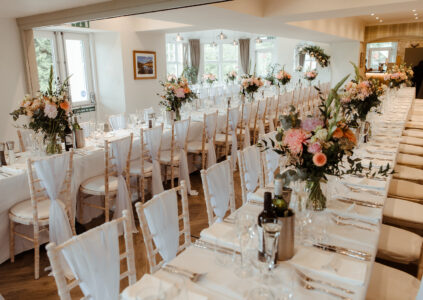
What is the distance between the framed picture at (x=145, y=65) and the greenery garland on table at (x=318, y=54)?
6.69 m

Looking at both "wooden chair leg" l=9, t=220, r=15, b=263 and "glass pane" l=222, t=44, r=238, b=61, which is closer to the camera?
"wooden chair leg" l=9, t=220, r=15, b=263

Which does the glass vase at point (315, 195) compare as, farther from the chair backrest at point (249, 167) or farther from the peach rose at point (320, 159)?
the chair backrest at point (249, 167)

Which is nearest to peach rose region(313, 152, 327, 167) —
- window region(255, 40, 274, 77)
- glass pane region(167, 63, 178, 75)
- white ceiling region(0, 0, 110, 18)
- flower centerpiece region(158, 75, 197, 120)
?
flower centerpiece region(158, 75, 197, 120)

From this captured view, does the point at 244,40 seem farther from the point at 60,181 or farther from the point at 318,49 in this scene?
the point at 60,181

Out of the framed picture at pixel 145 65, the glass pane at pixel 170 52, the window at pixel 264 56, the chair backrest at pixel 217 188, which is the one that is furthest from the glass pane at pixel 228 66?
the chair backrest at pixel 217 188

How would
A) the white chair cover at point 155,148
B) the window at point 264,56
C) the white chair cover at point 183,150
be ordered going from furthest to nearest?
the window at point 264,56
the white chair cover at point 183,150
the white chair cover at point 155,148

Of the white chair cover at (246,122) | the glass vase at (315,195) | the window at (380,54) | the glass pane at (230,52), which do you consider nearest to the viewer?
the glass vase at (315,195)

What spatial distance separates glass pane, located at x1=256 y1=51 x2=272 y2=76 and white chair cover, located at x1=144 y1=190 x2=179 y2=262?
43.6ft

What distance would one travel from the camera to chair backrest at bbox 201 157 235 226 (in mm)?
2545

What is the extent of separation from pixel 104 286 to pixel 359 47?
14161 mm

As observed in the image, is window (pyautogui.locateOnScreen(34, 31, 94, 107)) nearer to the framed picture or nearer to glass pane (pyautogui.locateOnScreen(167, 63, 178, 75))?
the framed picture

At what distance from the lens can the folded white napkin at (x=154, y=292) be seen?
4.58 feet

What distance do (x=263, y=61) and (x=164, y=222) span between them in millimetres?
13678

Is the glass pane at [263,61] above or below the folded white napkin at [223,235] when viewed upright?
above
